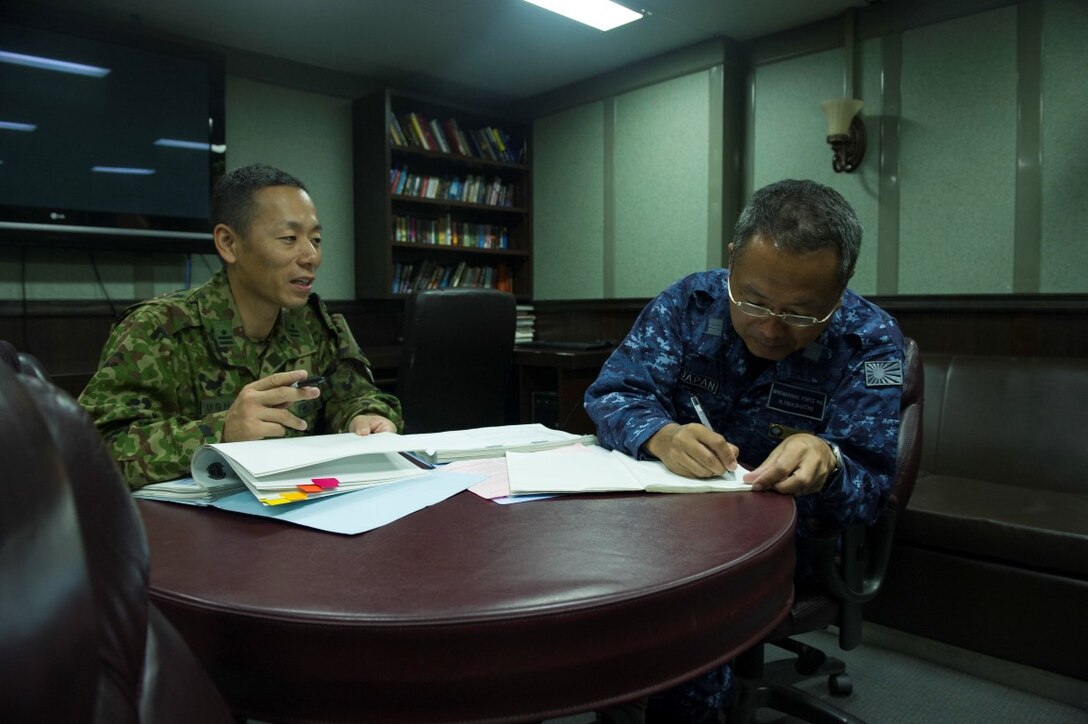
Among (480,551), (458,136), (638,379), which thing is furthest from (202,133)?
(480,551)

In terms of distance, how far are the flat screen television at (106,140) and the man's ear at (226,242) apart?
79.0 inches

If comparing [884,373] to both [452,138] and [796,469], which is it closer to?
[796,469]

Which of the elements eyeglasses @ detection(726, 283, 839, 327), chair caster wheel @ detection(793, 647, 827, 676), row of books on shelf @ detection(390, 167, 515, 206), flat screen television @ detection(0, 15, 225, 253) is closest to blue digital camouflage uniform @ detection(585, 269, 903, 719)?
eyeglasses @ detection(726, 283, 839, 327)

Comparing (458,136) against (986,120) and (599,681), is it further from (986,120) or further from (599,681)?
(599,681)

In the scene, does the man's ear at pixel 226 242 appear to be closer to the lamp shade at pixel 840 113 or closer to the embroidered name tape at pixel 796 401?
the embroidered name tape at pixel 796 401

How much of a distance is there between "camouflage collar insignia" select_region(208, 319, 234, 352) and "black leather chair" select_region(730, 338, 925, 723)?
3.88 ft

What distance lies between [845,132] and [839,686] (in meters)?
2.34

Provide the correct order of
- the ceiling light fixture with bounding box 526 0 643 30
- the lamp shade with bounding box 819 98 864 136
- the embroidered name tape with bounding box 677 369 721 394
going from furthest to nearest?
the ceiling light fixture with bounding box 526 0 643 30 → the lamp shade with bounding box 819 98 864 136 → the embroidered name tape with bounding box 677 369 721 394

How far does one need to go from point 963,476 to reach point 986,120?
58.4 inches

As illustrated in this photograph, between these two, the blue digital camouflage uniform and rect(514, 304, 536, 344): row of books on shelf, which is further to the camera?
rect(514, 304, 536, 344): row of books on shelf

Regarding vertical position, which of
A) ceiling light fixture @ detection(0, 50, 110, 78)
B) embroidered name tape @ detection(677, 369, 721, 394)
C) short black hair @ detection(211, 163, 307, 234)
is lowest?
embroidered name tape @ detection(677, 369, 721, 394)

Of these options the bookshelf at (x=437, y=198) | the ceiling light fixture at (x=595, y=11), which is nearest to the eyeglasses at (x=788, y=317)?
the ceiling light fixture at (x=595, y=11)

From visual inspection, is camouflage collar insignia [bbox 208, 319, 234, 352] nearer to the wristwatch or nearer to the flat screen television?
the wristwatch

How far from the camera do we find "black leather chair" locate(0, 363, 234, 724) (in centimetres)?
23
